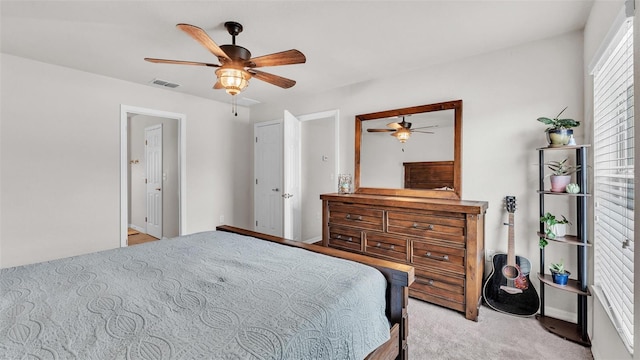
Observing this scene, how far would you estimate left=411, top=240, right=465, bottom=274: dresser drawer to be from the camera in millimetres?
2434

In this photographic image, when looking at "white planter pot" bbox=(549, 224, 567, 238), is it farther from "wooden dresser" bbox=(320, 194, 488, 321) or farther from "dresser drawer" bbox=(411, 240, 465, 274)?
"dresser drawer" bbox=(411, 240, 465, 274)

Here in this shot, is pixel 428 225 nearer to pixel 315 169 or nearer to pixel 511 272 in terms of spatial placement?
pixel 511 272

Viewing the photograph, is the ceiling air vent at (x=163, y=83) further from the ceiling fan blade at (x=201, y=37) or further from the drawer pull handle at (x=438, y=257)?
the drawer pull handle at (x=438, y=257)

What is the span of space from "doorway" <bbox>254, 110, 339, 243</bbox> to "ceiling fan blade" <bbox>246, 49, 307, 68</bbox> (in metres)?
2.03

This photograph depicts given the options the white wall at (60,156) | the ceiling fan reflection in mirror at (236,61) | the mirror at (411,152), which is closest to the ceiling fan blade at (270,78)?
the ceiling fan reflection in mirror at (236,61)

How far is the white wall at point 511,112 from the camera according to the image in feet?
7.88

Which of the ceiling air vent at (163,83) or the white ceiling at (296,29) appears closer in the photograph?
the white ceiling at (296,29)

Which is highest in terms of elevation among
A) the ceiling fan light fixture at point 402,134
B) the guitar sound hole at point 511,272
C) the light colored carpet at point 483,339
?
the ceiling fan light fixture at point 402,134

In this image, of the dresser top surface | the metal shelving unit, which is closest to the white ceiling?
the metal shelving unit

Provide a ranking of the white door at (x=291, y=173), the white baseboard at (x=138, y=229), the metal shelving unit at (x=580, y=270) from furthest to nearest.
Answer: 1. the white baseboard at (x=138, y=229)
2. the white door at (x=291, y=173)
3. the metal shelving unit at (x=580, y=270)

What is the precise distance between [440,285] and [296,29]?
2540mm

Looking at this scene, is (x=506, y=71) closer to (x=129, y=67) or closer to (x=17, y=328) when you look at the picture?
(x=17, y=328)

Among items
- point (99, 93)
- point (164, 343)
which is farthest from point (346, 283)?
point (99, 93)

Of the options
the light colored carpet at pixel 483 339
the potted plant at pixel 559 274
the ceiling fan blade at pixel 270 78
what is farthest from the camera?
the ceiling fan blade at pixel 270 78
